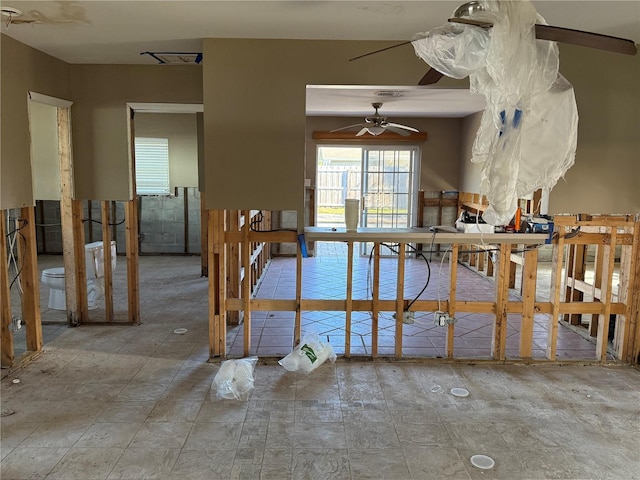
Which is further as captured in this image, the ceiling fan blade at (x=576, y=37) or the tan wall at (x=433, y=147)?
the tan wall at (x=433, y=147)

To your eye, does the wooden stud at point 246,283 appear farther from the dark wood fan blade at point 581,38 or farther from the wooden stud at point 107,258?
the dark wood fan blade at point 581,38

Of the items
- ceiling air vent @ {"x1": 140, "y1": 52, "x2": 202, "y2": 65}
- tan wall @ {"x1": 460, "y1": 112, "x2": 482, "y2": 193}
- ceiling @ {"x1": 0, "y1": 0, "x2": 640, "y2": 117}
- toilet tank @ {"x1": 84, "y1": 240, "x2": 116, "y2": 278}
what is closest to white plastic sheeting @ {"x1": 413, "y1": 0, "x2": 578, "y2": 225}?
ceiling @ {"x1": 0, "y1": 0, "x2": 640, "y2": 117}

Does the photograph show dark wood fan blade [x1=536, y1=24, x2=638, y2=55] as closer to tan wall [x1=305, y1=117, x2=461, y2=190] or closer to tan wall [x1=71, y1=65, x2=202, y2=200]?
tan wall [x1=71, y1=65, x2=202, y2=200]

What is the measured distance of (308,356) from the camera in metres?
3.77

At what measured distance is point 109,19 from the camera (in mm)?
3115

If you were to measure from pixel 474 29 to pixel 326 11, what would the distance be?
4.05 ft

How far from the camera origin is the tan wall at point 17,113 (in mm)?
3441

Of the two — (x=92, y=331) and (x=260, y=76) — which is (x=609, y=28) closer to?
(x=260, y=76)

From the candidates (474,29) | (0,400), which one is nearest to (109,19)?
(474,29)

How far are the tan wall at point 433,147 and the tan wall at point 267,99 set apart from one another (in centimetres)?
482

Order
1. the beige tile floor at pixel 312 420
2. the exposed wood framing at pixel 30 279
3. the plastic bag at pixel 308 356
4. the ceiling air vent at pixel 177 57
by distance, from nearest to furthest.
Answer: the beige tile floor at pixel 312 420 → the plastic bag at pixel 308 356 → the exposed wood framing at pixel 30 279 → the ceiling air vent at pixel 177 57

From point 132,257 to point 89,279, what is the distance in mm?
739

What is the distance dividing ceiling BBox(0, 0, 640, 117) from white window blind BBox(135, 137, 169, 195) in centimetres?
450

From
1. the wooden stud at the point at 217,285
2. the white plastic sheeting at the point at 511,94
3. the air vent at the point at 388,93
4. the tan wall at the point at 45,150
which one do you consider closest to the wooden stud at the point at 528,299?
the white plastic sheeting at the point at 511,94
